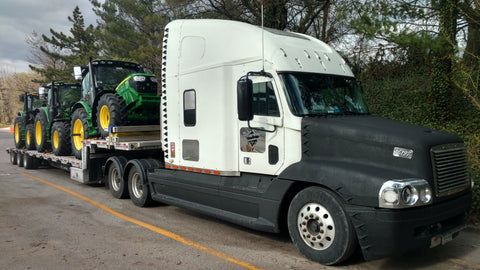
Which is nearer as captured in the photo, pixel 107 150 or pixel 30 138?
pixel 107 150

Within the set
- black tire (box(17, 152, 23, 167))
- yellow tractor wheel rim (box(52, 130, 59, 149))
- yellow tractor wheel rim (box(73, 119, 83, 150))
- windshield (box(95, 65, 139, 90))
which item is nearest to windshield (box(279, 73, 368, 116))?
windshield (box(95, 65, 139, 90))

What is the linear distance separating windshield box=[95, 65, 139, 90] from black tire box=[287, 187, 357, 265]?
7.08 m

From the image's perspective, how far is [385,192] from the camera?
12.7 ft

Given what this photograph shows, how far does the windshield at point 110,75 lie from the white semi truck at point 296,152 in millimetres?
3720

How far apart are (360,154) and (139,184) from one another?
Answer: 5.00 metres

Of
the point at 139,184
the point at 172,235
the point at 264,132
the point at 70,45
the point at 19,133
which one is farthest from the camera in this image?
the point at 70,45

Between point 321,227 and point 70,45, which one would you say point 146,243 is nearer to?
point 321,227

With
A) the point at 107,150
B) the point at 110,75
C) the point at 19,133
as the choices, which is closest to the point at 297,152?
the point at 107,150

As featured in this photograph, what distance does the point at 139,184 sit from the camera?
7848mm

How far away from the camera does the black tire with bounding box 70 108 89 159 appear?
991cm

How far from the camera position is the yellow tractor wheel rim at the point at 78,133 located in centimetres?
1028

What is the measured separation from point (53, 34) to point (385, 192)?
42.5 metres

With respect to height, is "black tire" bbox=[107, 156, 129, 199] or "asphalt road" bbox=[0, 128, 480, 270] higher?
"black tire" bbox=[107, 156, 129, 199]

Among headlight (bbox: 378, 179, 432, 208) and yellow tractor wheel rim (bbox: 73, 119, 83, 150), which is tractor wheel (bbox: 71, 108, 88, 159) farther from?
headlight (bbox: 378, 179, 432, 208)
